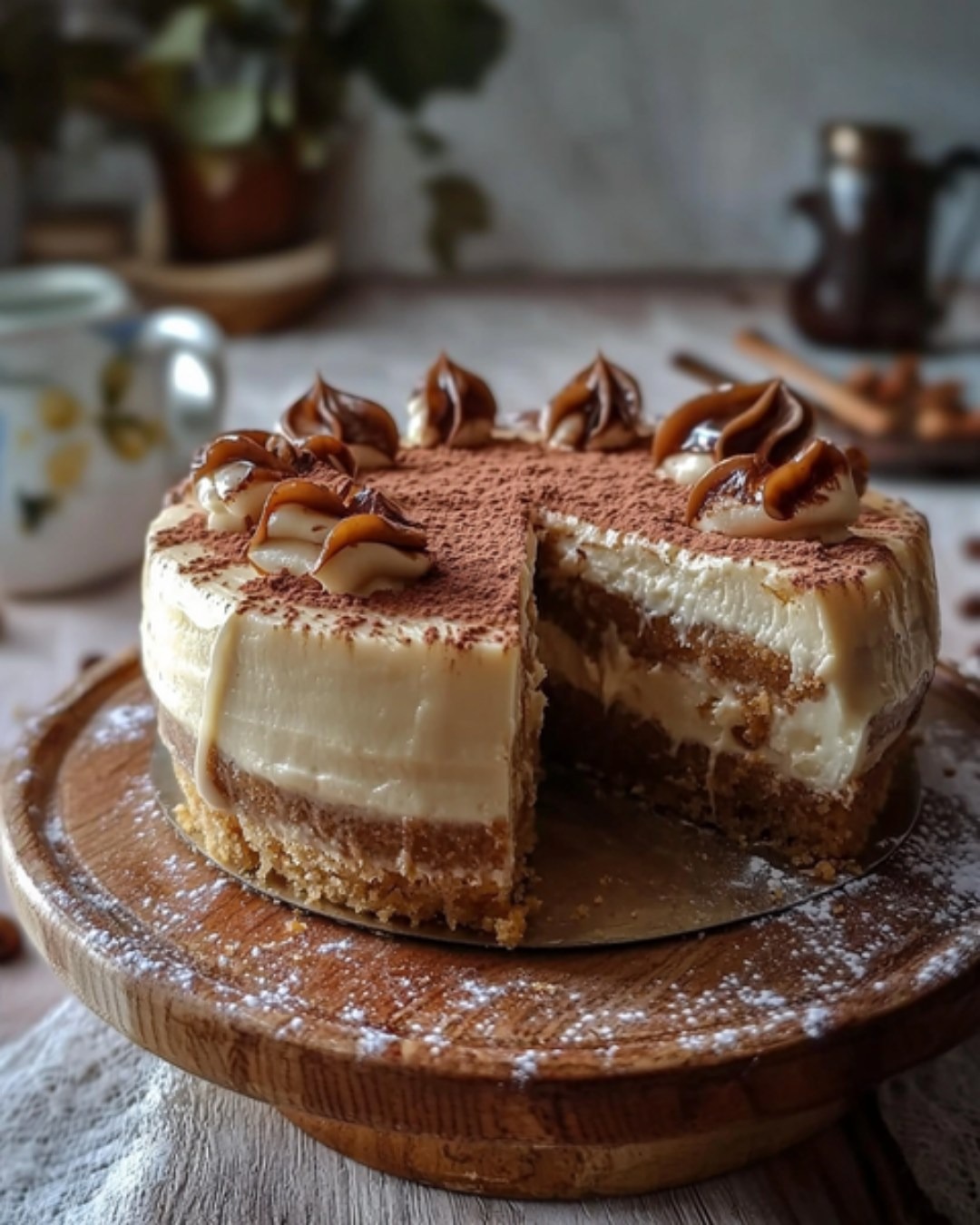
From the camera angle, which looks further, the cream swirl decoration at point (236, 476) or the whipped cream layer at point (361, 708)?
the cream swirl decoration at point (236, 476)

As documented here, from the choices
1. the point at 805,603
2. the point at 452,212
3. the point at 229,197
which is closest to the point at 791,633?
the point at 805,603

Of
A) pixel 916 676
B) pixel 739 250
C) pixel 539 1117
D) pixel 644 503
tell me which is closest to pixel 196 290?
pixel 739 250

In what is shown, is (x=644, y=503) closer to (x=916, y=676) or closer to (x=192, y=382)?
(x=916, y=676)

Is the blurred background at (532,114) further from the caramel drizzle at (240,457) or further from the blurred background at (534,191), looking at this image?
the caramel drizzle at (240,457)

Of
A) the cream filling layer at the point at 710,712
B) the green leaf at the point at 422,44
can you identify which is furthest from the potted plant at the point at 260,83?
the cream filling layer at the point at 710,712

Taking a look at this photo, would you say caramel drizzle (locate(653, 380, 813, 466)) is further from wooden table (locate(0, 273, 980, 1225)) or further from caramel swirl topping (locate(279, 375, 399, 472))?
wooden table (locate(0, 273, 980, 1225))

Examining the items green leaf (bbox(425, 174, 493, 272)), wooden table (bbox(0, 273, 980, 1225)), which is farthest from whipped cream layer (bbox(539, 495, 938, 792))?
green leaf (bbox(425, 174, 493, 272))
